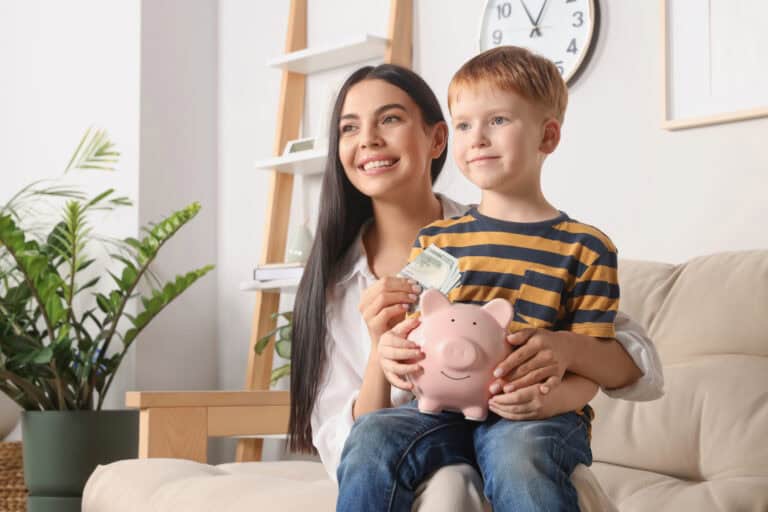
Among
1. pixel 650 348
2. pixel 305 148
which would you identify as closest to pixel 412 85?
pixel 650 348

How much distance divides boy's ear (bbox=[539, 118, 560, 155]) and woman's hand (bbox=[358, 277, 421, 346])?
23 centimetres

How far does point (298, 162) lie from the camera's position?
327cm

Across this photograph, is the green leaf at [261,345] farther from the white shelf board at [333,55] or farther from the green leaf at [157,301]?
the white shelf board at [333,55]

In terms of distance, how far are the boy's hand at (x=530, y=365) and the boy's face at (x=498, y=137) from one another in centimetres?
20

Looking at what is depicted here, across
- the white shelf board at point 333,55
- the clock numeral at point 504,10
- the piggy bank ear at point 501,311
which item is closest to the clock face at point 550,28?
the clock numeral at point 504,10

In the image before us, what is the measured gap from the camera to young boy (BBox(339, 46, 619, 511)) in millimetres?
1171

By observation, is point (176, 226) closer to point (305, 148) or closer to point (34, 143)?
point (305, 148)

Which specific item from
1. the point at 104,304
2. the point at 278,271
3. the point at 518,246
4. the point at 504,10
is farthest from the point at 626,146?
the point at 104,304

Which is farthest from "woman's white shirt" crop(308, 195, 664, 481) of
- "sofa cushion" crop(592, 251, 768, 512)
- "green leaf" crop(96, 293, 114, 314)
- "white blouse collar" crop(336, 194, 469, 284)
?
"green leaf" crop(96, 293, 114, 314)

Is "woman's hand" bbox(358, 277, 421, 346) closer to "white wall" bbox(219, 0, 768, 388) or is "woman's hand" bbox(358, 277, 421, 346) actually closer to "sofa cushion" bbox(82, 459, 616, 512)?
"sofa cushion" bbox(82, 459, 616, 512)

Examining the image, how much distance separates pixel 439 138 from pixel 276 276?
1.64 meters

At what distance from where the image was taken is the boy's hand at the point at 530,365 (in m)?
1.13

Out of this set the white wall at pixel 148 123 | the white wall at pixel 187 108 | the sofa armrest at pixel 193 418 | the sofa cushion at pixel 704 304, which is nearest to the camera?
the sofa cushion at pixel 704 304

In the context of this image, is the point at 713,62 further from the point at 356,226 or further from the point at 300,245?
the point at 300,245
